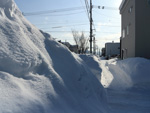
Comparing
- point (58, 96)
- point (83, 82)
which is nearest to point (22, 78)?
point (58, 96)

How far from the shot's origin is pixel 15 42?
318 centimetres

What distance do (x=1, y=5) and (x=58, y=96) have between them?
2.46m

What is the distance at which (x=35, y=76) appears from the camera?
3.01m

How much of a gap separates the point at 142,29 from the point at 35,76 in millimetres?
11156

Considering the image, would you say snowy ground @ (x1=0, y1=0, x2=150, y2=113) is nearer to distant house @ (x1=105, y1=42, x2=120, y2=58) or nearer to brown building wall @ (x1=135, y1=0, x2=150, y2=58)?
brown building wall @ (x1=135, y1=0, x2=150, y2=58)

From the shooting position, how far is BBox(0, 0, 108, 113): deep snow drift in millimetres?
2445

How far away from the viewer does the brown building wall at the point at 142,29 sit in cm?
1219

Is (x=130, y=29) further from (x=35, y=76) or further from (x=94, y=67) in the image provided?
(x=35, y=76)

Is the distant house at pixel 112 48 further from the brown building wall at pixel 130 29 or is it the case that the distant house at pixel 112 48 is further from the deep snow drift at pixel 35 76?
the deep snow drift at pixel 35 76

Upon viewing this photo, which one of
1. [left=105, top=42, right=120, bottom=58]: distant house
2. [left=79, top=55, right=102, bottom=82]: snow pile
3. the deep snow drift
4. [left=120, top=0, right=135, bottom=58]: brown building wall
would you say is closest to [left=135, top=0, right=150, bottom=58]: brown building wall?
[left=120, top=0, right=135, bottom=58]: brown building wall

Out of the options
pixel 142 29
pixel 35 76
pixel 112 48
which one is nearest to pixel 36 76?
pixel 35 76

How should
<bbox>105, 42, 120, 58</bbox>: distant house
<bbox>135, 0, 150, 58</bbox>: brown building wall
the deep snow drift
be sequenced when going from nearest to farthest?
1. the deep snow drift
2. <bbox>135, 0, 150, 58</bbox>: brown building wall
3. <bbox>105, 42, 120, 58</bbox>: distant house

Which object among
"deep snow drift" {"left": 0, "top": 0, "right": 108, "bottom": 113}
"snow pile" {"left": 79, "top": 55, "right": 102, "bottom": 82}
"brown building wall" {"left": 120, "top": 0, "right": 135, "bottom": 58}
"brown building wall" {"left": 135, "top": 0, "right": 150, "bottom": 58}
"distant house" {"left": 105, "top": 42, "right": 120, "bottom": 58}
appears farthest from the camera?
"distant house" {"left": 105, "top": 42, "right": 120, "bottom": 58}

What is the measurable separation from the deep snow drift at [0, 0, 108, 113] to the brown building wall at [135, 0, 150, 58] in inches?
365
